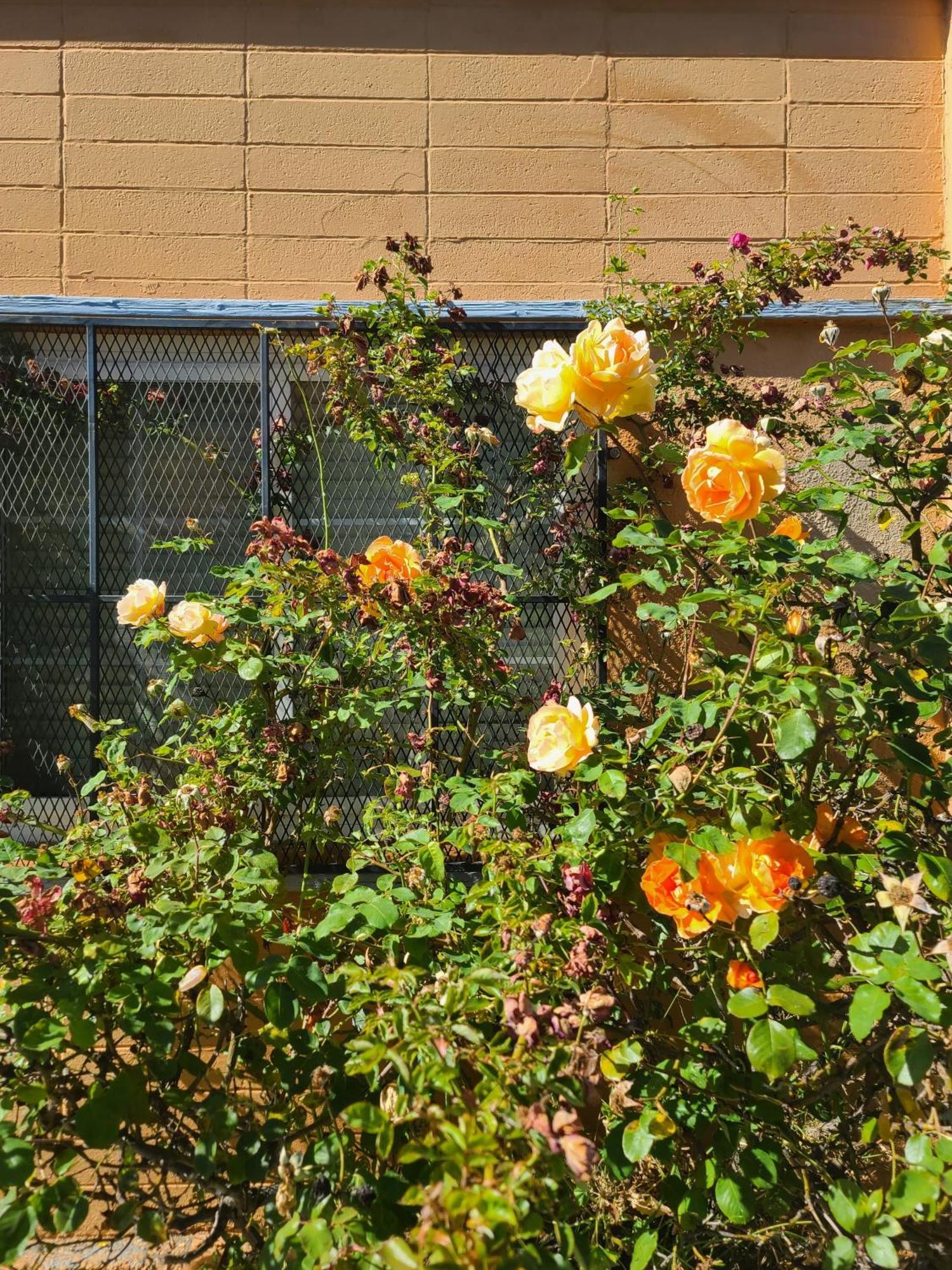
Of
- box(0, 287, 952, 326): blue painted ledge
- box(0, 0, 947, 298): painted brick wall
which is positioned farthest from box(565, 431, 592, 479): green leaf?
box(0, 0, 947, 298): painted brick wall

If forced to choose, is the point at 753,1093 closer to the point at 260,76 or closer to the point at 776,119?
the point at 776,119

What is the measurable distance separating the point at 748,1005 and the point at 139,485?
2.23 metres

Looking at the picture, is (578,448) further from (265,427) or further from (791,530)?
(265,427)

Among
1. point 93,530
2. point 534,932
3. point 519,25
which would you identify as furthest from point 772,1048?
point 519,25

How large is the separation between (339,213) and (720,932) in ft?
7.73

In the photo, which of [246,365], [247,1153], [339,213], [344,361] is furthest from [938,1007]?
[339,213]

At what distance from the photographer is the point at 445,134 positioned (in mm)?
2984

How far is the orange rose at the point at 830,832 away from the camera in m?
1.81

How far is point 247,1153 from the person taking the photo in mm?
1494

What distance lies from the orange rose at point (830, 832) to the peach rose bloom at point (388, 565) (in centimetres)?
92

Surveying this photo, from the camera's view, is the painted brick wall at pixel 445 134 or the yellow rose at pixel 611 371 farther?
the painted brick wall at pixel 445 134

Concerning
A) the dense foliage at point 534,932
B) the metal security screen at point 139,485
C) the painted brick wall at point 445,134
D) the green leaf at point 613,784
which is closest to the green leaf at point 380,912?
the dense foliage at point 534,932

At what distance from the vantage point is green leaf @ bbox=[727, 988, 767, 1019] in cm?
141

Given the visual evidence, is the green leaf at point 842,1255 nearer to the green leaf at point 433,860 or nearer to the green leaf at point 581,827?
the green leaf at point 581,827
